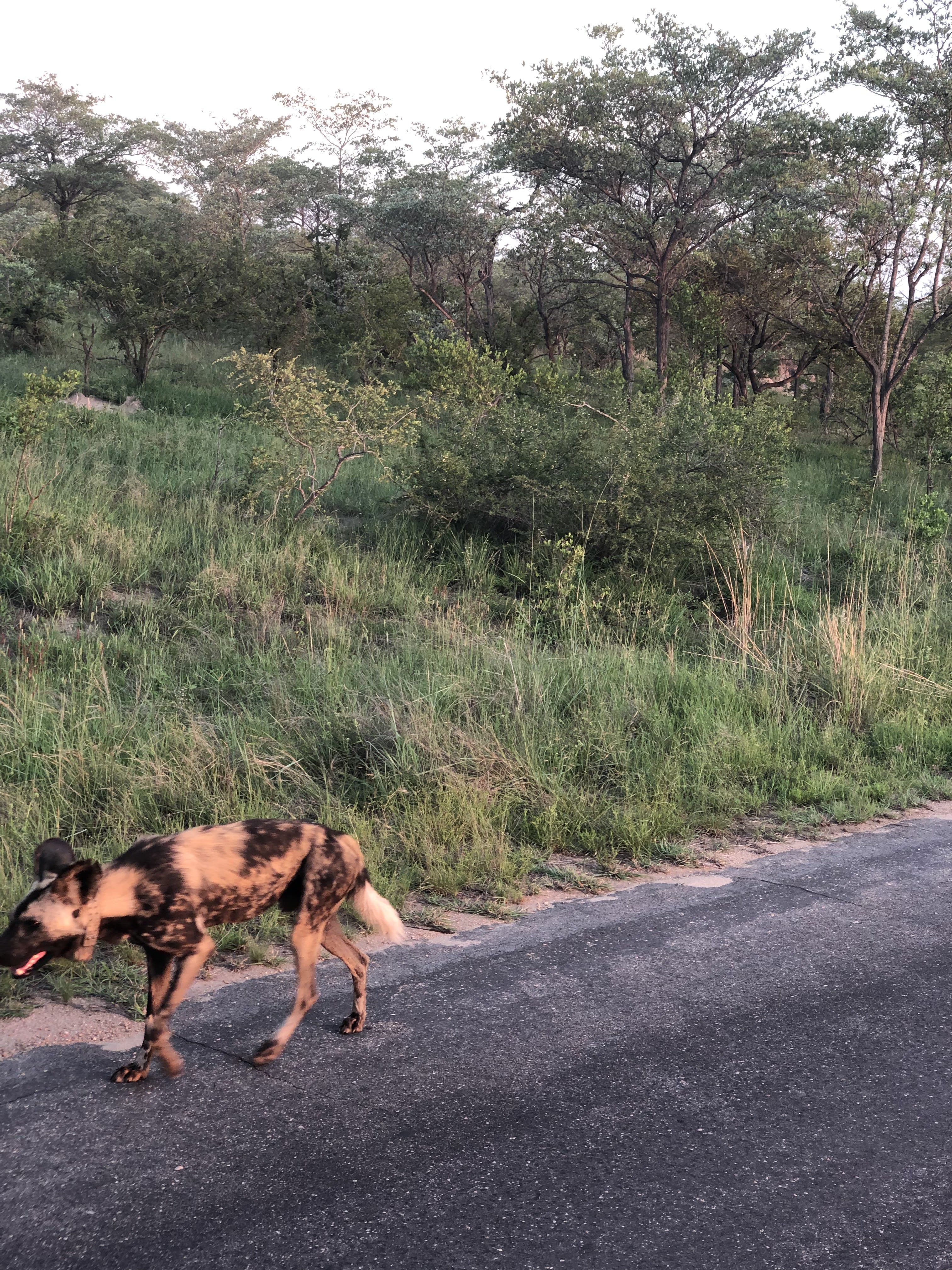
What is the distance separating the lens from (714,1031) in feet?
11.4

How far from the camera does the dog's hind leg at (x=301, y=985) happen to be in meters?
3.13

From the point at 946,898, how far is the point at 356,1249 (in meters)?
3.32

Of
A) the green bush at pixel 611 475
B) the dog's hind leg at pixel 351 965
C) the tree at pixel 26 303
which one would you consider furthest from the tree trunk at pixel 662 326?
the dog's hind leg at pixel 351 965

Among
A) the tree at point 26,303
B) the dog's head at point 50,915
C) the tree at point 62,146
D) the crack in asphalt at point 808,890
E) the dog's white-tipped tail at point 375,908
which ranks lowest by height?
the crack in asphalt at point 808,890

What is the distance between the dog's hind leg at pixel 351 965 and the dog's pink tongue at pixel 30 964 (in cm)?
96

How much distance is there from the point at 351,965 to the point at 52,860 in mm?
1138

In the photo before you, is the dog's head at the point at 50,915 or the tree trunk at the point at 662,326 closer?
the dog's head at the point at 50,915

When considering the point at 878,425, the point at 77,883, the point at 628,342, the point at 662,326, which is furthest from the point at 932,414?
the point at 77,883

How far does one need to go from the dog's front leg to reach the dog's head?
32 cm

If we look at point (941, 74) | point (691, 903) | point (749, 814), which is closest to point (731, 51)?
point (941, 74)

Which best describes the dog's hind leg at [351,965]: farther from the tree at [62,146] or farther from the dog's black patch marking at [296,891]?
the tree at [62,146]

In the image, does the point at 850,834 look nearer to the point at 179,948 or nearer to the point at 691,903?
the point at 691,903

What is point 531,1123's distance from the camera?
293 centimetres

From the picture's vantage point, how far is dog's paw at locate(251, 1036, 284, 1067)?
3.14 meters
